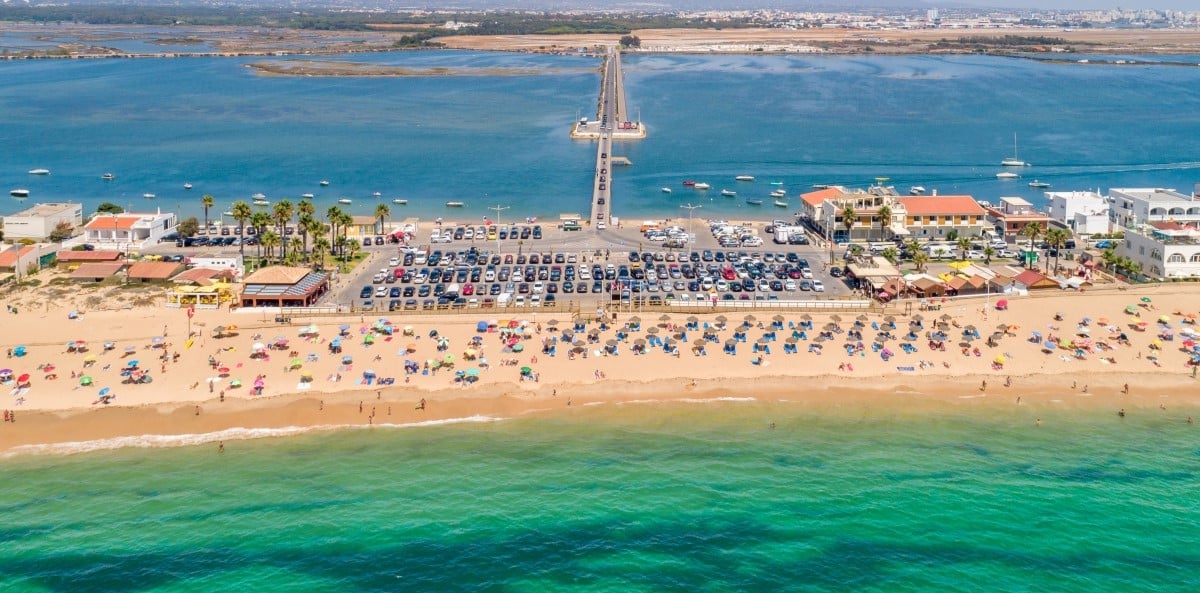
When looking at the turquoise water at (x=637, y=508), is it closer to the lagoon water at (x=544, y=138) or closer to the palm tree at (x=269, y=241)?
the palm tree at (x=269, y=241)

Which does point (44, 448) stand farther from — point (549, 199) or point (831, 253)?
point (549, 199)

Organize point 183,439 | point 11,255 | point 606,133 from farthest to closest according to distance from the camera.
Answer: point 606,133, point 11,255, point 183,439

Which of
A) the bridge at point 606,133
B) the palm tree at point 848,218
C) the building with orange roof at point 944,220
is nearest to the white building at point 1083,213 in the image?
the building with orange roof at point 944,220

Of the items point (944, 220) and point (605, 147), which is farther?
point (605, 147)

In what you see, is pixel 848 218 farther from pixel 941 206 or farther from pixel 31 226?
pixel 31 226

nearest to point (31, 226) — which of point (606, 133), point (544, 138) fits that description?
point (544, 138)

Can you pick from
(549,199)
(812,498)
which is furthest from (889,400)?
(549,199)
